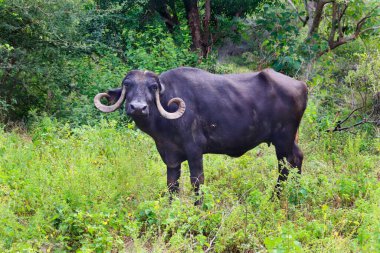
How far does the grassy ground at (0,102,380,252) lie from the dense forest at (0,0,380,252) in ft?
0.07

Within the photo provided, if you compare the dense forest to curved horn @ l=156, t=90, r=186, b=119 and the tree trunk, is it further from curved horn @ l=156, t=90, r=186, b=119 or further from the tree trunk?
curved horn @ l=156, t=90, r=186, b=119

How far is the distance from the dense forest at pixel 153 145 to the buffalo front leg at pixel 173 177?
0.53 feet

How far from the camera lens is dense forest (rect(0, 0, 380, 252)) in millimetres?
5352

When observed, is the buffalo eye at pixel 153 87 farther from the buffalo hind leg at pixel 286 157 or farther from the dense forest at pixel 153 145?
the buffalo hind leg at pixel 286 157

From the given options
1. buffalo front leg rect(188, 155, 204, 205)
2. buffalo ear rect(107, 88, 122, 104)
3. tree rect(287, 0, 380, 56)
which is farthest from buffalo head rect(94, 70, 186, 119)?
tree rect(287, 0, 380, 56)

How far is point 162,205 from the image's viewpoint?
5797 mm

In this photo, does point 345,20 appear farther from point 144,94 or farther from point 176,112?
point 144,94

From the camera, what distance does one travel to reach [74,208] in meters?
5.82

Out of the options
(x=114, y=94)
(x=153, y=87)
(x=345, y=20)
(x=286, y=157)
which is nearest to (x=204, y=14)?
(x=345, y=20)

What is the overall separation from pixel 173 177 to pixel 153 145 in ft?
7.31

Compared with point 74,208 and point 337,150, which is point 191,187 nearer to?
point 74,208

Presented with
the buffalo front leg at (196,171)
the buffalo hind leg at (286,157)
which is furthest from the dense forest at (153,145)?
the buffalo hind leg at (286,157)

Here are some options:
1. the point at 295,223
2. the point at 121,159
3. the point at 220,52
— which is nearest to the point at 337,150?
the point at 295,223

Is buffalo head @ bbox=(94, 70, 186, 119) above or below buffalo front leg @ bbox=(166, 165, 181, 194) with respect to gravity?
above
